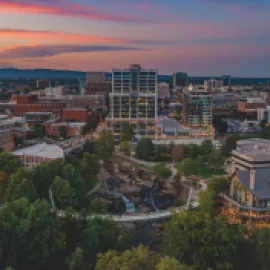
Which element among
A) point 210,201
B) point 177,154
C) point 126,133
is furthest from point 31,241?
point 126,133

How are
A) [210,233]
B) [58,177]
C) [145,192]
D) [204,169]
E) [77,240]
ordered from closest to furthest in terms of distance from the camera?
1. [210,233]
2. [77,240]
3. [58,177]
4. [145,192]
5. [204,169]

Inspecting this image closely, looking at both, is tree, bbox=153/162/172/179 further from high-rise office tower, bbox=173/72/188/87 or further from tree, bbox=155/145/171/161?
high-rise office tower, bbox=173/72/188/87

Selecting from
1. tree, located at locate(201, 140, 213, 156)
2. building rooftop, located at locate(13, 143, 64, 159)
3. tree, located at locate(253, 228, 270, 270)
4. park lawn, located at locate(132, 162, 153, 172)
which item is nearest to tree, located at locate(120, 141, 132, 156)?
park lawn, located at locate(132, 162, 153, 172)

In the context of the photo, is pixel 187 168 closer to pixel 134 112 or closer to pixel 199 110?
pixel 134 112

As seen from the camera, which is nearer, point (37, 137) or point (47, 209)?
point (47, 209)

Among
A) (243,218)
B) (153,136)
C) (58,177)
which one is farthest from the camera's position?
(153,136)

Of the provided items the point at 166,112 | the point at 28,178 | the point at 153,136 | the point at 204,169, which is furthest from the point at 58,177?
the point at 166,112

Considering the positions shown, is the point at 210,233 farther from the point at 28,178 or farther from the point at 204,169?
the point at 204,169
